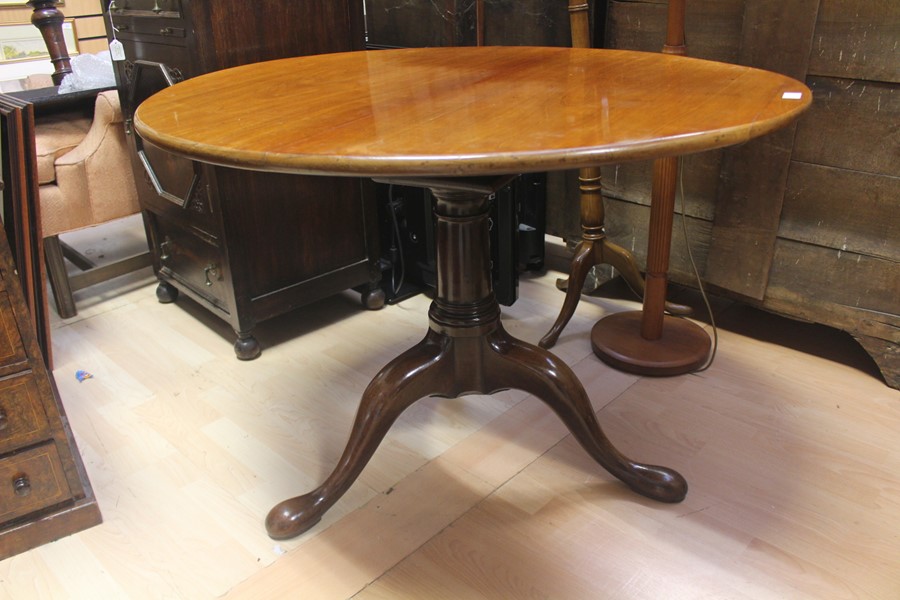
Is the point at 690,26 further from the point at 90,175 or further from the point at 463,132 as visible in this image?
the point at 90,175

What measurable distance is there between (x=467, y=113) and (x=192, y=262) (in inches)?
54.5

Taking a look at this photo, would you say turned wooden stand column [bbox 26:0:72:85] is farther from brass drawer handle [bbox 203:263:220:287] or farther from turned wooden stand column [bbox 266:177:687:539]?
turned wooden stand column [bbox 266:177:687:539]

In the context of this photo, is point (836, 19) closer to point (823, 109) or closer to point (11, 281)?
point (823, 109)

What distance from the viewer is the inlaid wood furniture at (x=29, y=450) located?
1.31m

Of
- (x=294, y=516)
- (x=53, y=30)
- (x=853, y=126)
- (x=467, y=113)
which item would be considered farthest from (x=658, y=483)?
(x=53, y=30)

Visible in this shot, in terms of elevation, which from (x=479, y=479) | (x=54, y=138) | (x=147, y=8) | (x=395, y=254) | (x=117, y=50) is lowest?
(x=479, y=479)

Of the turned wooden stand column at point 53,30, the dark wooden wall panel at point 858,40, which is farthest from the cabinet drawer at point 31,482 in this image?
the dark wooden wall panel at point 858,40

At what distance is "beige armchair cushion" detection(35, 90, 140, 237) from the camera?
2146mm

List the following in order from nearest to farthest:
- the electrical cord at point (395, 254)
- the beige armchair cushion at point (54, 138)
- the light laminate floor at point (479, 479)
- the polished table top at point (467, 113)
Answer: the polished table top at point (467, 113) < the light laminate floor at point (479, 479) < the beige armchair cushion at point (54, 138) < the electrical cord at point (395, 254)

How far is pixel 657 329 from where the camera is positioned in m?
1.94

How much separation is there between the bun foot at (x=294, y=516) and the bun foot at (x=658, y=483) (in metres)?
0.59

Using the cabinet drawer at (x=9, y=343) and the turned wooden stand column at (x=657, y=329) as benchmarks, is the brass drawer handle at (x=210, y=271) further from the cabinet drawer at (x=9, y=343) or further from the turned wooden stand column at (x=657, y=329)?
the turned wooden stand column at (x=657, y=329)

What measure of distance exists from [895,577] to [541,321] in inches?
44.2

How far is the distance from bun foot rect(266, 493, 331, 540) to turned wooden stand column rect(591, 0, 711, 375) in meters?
0.89
